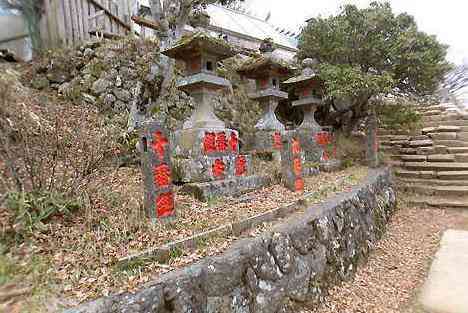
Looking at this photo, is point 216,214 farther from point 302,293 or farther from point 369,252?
point 369,252

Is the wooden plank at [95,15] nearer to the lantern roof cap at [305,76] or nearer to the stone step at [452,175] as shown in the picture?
Result: the lantern roof cap at [305,76]

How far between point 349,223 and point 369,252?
2.84ft

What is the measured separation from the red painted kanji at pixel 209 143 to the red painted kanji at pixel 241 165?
561mm

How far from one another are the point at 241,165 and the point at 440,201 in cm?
586

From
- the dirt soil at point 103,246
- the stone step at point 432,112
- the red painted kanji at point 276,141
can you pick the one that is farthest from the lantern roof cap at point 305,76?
the stone step at point 432,112

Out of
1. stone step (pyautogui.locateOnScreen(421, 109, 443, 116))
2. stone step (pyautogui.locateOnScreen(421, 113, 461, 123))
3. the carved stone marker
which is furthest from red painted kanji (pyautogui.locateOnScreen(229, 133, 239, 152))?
stone step (pyautogui.locateOnScreen(421, 109, 443, 116))

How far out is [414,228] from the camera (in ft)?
21.3

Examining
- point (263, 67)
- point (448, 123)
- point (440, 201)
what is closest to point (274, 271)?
point (263, 67)

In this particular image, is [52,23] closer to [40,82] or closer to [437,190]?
[40,82]

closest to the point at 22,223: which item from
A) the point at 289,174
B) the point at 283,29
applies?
the point at 289,174

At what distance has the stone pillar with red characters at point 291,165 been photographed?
16.9ft

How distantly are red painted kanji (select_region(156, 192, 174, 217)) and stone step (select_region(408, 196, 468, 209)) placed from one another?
281 inches

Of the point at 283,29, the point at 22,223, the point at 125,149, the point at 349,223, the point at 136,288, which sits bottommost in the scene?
the point at 349,223

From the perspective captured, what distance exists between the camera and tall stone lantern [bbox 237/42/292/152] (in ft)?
23.1
